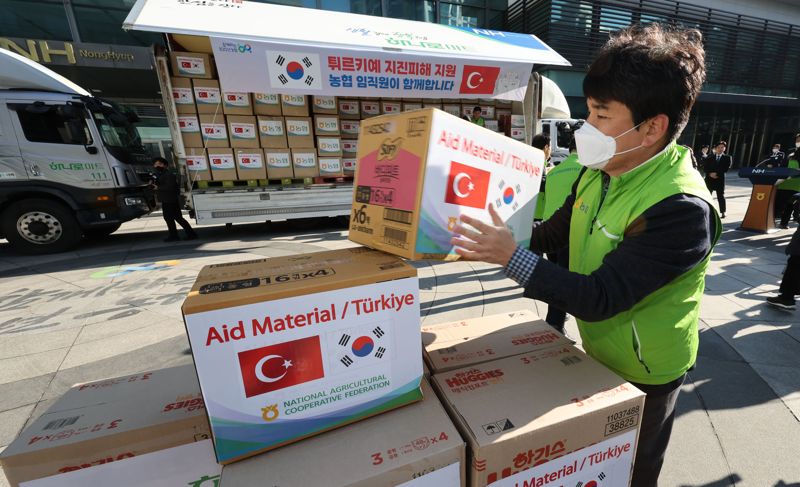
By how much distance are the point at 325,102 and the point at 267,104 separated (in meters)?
1.10

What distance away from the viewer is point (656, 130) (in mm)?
1097

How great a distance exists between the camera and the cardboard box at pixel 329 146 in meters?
6.66

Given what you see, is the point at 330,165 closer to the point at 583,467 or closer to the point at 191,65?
the point at 191,65

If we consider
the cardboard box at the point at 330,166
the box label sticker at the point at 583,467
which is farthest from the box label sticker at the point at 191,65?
the box label sticker at the point at 583,467

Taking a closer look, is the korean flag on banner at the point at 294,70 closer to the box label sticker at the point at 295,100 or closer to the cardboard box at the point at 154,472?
the box label sticker at the point at 295,100

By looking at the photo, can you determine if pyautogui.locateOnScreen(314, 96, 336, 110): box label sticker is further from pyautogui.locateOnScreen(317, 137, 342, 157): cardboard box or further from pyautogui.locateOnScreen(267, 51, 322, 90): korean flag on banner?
pyautogui.locateOnScreen(267, 51, 322, 90): korean flag on banner

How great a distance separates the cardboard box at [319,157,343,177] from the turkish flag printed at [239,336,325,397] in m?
6.21

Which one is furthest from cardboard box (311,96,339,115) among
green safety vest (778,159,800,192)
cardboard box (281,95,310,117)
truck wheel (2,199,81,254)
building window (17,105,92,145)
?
green safety vest (778,159,800,192)

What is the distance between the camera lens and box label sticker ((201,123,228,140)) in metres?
5.69

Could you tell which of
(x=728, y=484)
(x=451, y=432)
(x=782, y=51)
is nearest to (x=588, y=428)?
(x=451, y=432)

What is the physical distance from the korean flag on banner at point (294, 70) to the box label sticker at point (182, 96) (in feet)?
5.61

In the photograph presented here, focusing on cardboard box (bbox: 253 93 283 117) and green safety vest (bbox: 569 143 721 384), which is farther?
cardboard box (bbox: 253 93 283 117)

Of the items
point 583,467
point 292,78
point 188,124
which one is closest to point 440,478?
point 583,467

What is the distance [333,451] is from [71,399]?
1.02 m
